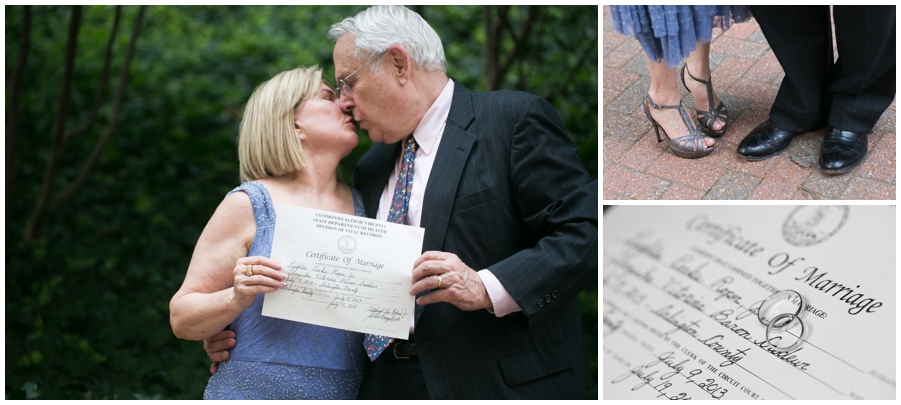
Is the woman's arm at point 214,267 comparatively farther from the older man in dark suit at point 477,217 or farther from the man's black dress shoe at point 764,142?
the man's black dress shoe at point 764,142

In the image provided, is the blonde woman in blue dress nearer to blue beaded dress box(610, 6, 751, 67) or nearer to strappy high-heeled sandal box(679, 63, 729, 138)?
blue beaded dress box(610, 6, 751, 67)

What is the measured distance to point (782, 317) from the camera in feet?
6.26

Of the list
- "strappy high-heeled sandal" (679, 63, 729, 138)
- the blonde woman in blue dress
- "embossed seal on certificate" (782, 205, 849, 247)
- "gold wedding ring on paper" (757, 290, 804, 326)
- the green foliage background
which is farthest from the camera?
the green foliage background

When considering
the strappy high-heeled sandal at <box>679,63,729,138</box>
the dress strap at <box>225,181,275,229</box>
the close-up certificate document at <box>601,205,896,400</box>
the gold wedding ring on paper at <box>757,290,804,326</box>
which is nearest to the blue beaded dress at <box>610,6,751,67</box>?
the strappy high-heeled sandal at <box>679,63,729,138</box>

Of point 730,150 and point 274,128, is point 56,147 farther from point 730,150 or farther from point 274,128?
point 730,150

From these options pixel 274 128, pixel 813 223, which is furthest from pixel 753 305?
pixel 274 128

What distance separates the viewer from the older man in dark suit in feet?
7.24

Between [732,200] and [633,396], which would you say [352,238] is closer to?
[633,396]

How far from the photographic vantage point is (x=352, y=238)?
211 centimetres

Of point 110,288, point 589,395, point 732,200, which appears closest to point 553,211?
point 732,200

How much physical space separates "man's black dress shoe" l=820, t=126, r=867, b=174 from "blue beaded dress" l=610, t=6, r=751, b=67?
450 mm

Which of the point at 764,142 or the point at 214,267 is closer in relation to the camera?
the point at 214,267

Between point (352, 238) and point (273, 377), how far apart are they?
21.3 inches

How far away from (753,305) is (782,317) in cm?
9
